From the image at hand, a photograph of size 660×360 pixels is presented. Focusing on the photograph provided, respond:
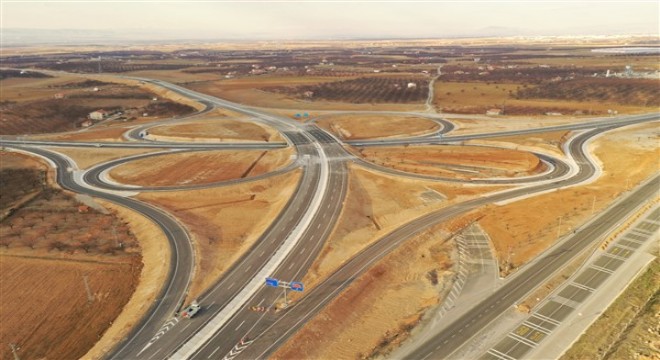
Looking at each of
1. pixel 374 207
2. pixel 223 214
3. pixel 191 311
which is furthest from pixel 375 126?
pixel 191 311

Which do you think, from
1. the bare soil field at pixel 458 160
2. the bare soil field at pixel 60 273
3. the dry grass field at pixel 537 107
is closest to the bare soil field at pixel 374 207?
the bare soil field at pixel 458 160

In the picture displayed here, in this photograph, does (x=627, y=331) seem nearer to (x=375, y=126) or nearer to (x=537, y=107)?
(x=375, y=126)

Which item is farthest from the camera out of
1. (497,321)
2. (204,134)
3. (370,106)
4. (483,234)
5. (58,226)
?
(370,106)

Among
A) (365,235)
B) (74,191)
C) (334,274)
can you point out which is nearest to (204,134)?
(74,191)

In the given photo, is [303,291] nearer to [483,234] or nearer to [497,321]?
[497,321]

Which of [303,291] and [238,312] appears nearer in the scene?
[238,312]

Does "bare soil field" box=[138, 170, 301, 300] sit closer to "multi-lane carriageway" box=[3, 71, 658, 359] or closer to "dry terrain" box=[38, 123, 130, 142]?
"multi-lane carriageway" box=[3, 71, 658, 359]
